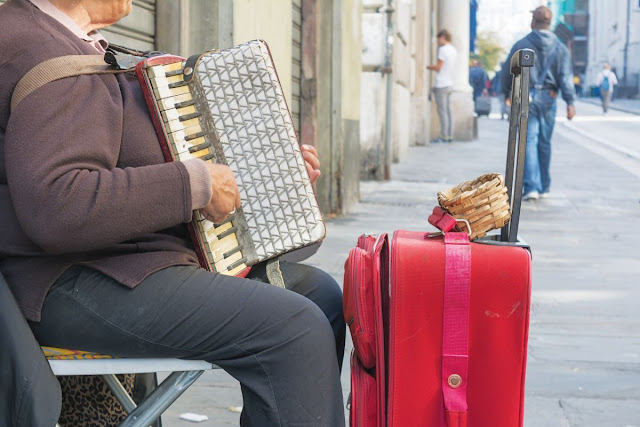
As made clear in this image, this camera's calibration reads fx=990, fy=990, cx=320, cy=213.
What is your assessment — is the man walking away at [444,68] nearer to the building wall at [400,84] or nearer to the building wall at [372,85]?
the building wall at [400,84]

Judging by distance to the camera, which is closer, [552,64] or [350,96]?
[350,96]

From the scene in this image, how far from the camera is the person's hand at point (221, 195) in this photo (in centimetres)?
197

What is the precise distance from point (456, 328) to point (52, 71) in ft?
3.08

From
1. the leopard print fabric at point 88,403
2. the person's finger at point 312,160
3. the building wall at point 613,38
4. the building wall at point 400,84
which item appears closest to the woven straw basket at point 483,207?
the person's finger at point 312,160

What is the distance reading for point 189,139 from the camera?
80.4 inches

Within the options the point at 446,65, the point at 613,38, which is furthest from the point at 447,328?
the point at 613,38

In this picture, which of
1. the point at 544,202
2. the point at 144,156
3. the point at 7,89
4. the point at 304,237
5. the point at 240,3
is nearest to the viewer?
the point at 7,89

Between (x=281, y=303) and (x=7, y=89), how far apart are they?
66 cm

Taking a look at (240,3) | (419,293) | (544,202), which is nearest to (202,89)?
(419,293)

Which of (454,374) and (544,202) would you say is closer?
(454,374)

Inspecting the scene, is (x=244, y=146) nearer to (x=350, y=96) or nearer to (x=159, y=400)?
(x=159, y=400)

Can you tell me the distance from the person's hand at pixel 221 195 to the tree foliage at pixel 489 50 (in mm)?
67175

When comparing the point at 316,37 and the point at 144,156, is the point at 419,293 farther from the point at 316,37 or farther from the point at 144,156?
the point at 316,37

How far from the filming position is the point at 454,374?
6.67 ft
